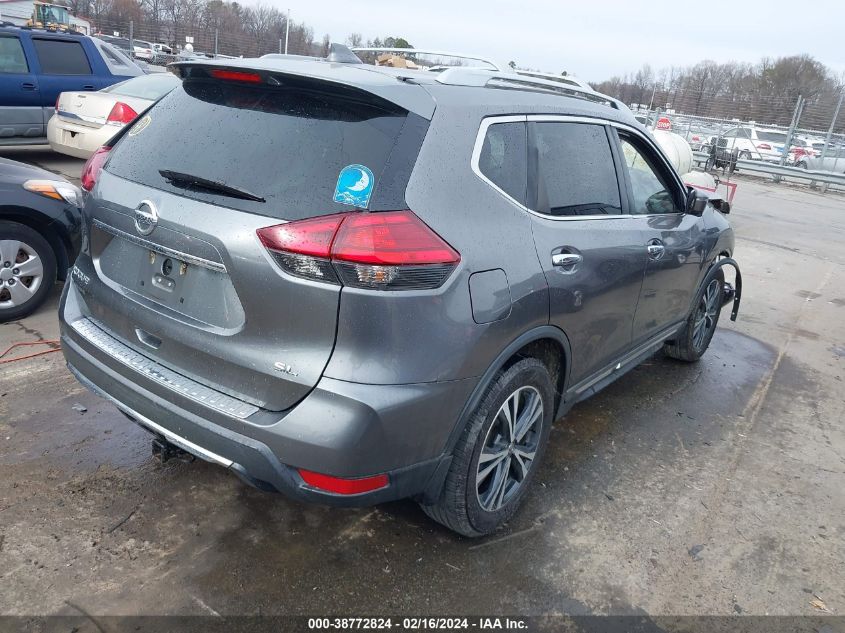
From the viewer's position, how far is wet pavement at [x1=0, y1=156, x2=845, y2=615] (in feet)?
8.38

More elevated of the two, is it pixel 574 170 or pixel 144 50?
pixel 144 50

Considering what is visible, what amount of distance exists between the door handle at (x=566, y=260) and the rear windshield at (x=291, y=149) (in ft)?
2.74

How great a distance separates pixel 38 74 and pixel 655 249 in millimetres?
10419

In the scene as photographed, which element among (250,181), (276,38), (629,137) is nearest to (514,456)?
(250,181)

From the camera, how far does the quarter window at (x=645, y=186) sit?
3.69 meters

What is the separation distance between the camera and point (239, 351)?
2.28m

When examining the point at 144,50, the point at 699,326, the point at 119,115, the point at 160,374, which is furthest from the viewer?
the point at 144,50

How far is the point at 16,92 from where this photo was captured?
10180mm

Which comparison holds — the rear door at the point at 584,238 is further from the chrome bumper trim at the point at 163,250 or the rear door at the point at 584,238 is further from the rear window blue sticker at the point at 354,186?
the chrome bumper trim at the point at 163,250

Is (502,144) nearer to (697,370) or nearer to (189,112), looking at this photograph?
(189,112)

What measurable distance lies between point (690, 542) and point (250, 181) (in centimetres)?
248

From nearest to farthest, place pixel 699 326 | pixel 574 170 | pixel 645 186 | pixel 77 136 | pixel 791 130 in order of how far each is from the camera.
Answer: pixel 574 170, pixel 645 186, pixel 699 326, pixel 77 136, pixel 791 130

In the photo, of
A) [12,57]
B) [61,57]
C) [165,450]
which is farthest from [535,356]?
[61,57]

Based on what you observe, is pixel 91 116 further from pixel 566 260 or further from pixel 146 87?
pixel 566 260
